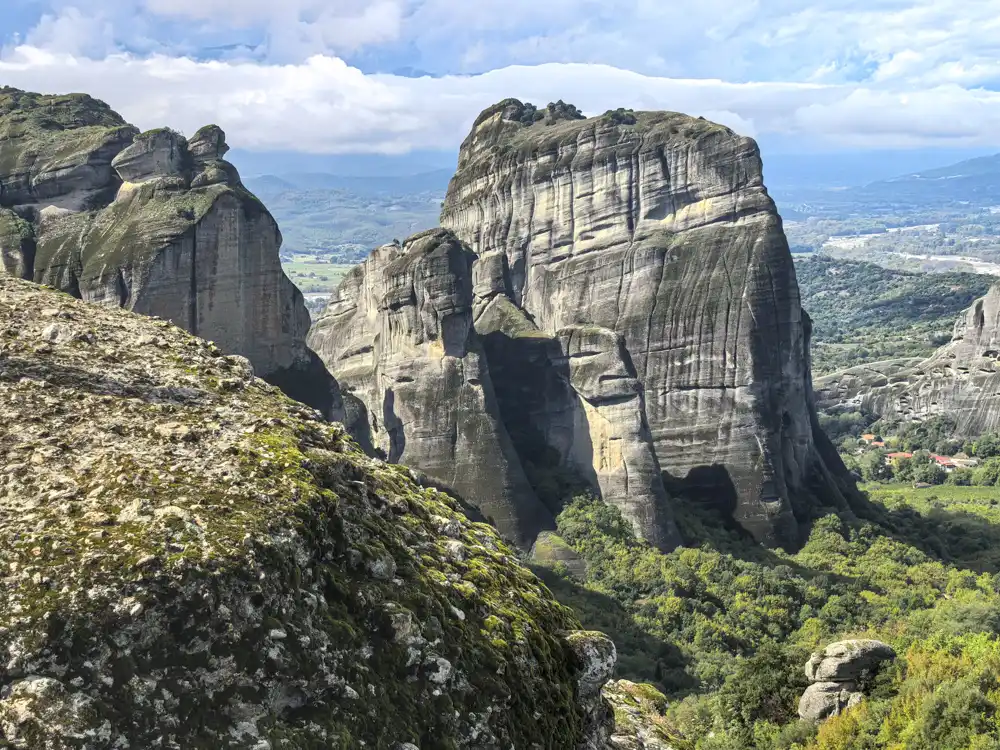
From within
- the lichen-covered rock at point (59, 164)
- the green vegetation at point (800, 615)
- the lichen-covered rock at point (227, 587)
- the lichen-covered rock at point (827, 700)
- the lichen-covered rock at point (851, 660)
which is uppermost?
the lichen-covered rock at point (59, 164)

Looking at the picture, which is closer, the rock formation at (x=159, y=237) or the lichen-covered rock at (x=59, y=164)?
the rock formation at (x=159, y=237)

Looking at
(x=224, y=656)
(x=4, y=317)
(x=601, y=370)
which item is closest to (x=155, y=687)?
(x=224, y=656)

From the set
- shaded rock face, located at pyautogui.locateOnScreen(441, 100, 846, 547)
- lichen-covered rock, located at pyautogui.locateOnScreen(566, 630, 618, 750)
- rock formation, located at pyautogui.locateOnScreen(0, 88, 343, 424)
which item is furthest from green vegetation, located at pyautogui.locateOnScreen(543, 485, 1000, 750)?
rock formation, located at pyautogui.locateOnScreen(0, 88, 343, 424)

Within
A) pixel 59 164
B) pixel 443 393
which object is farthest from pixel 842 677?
pixel 59 164

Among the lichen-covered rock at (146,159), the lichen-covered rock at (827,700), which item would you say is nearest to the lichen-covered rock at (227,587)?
the lichen-covered rock at (827,700)

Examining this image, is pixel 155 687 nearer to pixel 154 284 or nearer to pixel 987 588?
pixel 154 284

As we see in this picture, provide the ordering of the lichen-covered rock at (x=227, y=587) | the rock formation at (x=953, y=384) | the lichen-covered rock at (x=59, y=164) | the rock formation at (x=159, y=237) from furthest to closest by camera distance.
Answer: the rock formation at (x=953, y=384)
the lichen-covered rock at (x=59, y=164)
the rock formation at (x=159, y=237)
the lichen-covered rock at (x=227, y=587)

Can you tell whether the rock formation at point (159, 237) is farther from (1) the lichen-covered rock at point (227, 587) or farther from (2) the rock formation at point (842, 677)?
(1) the lichen-covered rock at point (227, 587)

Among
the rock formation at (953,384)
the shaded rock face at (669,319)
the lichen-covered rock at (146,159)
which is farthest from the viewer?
the rock formation at (953,384)
